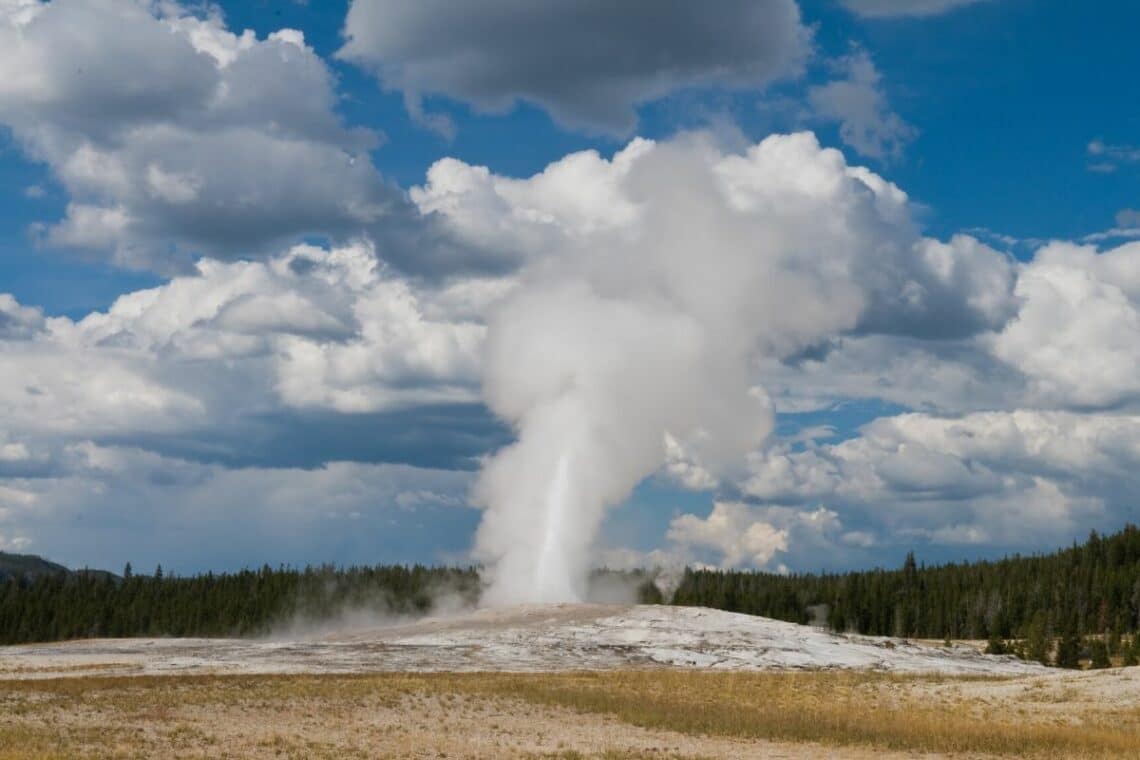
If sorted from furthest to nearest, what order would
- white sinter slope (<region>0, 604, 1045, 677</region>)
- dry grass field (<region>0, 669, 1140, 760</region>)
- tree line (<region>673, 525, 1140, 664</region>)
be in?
1. tree line (<region>673, 525, 1140, 664</region>)
2. white sinter slope (<region>0, 604, 1045, 677</region>)
3. dry grass field (<region>0, 669, 1140, 760</region>)

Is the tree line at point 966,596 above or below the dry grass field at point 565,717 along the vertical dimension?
above

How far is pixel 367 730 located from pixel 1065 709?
88.4ft

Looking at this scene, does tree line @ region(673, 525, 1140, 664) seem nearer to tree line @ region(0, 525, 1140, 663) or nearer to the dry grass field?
tree line @ region(0, 525, 1140, 663)

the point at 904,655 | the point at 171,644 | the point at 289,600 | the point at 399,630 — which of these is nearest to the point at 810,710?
the point at 904,655

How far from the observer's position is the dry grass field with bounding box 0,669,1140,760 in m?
32.1

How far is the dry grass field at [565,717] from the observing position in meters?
32.1

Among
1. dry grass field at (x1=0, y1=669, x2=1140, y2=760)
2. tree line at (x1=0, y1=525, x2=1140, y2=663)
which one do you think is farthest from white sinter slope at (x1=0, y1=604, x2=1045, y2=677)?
tree line at (x1=0, y1=525, x2=1140, y2=663)

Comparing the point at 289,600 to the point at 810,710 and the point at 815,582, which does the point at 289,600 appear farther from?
the point at 810,710

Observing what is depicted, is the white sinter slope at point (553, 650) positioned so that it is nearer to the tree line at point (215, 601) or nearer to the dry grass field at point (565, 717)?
the dry grass field at point (565, 717)

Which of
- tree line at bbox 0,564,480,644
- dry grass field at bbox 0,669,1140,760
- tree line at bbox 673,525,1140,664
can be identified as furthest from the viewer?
tree line at bbox 0,564,480,644

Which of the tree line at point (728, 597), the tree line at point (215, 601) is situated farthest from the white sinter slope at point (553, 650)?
the tree line at point (215, 601)

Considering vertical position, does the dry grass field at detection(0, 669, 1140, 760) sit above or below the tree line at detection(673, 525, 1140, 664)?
below

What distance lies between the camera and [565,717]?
4122 cm

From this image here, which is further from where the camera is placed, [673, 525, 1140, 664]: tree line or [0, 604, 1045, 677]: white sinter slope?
[673, 525, 1140, 664]: tree line
